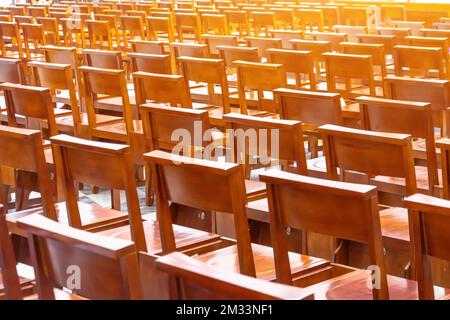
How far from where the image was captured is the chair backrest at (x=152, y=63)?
6148 mm

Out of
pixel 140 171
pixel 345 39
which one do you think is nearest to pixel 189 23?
pixel 345 39

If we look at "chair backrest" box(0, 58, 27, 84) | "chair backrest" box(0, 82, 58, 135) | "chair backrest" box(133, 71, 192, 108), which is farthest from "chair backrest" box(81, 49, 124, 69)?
"chair backrest" box(0, 82, 58, 135)

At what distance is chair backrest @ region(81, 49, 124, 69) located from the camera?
6.38m

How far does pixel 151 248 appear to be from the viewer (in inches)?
141

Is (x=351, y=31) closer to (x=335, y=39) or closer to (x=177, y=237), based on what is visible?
(x=335, y=39)

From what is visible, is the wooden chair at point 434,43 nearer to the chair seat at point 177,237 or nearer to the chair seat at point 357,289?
the chair seat at point 177,237

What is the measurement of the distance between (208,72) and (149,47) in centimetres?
131

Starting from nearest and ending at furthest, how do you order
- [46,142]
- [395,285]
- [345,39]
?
[395,285] < [46,142] < [345,39]

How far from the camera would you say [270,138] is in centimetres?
376

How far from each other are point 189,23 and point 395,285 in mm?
6722

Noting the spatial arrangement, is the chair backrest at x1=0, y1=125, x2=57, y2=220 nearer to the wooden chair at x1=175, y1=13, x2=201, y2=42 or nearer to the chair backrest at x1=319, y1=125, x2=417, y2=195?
the chair backrest at x1=319, y1=125, x2=417, y2=195

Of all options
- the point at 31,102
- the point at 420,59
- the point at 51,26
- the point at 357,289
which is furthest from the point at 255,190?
the point at 51,26

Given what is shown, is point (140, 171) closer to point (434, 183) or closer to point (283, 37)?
point (283, 37)

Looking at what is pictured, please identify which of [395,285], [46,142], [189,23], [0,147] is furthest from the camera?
[189,23]
